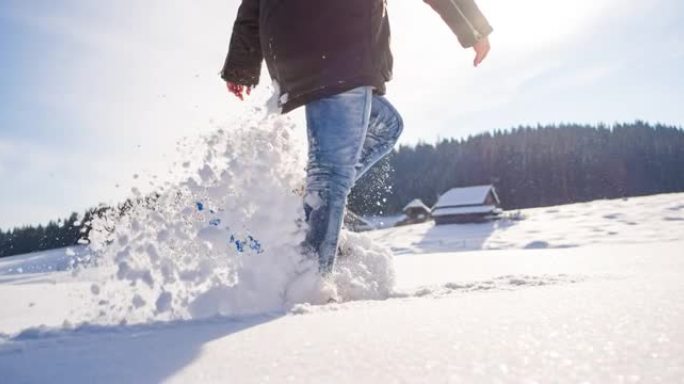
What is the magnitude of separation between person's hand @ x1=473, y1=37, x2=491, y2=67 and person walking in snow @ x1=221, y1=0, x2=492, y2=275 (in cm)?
46

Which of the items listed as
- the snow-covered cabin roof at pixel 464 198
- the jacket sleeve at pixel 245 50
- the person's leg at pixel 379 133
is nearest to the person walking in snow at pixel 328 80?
the person's leg at pixel 379 133

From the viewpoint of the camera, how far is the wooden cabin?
31.8 metres

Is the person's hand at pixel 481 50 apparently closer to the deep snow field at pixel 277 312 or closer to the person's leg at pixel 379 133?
the person's leg at pixel 379 133

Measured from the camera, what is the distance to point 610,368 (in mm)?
521

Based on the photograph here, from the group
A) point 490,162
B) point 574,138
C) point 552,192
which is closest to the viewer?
point 552,192

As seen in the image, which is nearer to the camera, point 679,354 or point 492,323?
point 679,354

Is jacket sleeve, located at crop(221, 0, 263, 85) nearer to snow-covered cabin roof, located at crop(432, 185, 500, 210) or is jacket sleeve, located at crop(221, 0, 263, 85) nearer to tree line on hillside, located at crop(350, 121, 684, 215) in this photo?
snow-covered cabin roof, located at crop(432, 185, 500, 210)

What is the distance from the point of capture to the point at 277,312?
117 cm

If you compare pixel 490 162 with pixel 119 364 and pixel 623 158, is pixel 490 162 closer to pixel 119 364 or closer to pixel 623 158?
pixel 623 158

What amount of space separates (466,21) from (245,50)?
40.8 inches

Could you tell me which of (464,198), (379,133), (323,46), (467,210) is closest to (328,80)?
(323,46)

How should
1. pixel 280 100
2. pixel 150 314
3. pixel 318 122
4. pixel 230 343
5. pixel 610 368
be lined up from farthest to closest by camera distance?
Result: 1. pixel 280 100
2. pixel 318 122
3. pixel 150 314
4. pixel 230 343
5. pixel 610 368

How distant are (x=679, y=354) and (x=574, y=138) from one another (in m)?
73.0

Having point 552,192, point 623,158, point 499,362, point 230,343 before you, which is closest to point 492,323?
point 499,362
